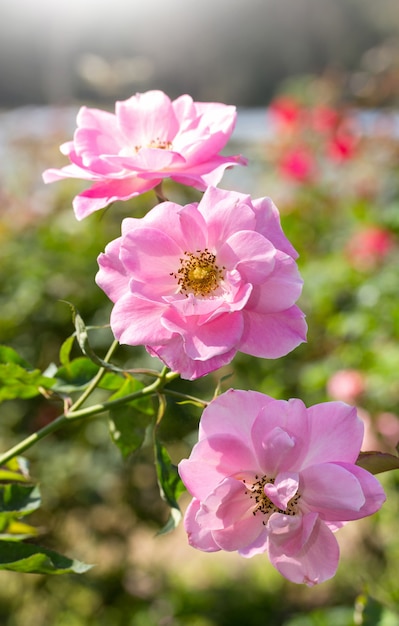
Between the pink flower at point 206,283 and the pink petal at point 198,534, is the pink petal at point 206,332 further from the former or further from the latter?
the pink petal at point 198,534

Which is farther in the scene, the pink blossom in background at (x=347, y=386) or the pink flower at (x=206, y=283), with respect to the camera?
the pink blossom in background at (x=347, y=386)

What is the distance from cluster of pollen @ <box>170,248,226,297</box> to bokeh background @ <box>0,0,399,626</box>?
16 cm

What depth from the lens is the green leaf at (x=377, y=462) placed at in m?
0.57

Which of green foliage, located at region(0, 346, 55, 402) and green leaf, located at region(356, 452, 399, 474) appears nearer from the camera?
green leaf, located at region(356, 452, 399, 474)

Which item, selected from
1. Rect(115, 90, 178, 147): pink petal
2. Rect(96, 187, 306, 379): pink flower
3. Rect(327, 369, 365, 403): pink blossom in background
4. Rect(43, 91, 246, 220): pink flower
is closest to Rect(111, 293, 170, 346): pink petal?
Rect(96, 187, 306, 379): pink flower

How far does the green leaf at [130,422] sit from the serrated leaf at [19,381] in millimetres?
67

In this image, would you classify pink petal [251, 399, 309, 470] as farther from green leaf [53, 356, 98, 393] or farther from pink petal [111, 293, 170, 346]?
green leaf [53, 356, 98, 393]

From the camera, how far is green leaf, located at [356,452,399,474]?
57 centimetres

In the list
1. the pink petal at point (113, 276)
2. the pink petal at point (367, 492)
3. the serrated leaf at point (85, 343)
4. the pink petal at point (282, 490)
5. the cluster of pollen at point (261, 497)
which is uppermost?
the pink petal at point (113, 276)

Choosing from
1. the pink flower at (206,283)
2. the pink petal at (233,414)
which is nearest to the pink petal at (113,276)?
the pink flower at (206,283)

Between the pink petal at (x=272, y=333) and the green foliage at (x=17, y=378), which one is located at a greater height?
the pink petal at (x=272, y=333)

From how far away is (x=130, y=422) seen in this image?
708 millimetres

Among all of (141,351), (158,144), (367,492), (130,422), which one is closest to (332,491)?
(367,492)

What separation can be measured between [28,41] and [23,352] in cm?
247
